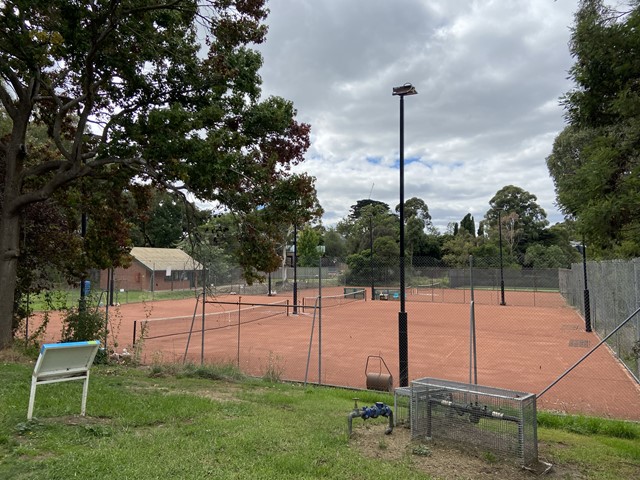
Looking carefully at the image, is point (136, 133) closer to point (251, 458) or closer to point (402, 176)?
point (402, 176)

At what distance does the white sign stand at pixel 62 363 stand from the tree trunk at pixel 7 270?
19.4ft

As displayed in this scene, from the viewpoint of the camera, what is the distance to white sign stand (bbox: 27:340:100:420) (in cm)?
567

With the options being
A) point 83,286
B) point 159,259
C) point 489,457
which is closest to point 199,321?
point 83,286

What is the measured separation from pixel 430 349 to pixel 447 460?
40.3ft

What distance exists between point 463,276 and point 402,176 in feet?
130

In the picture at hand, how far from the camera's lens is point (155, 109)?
10211 millimetres

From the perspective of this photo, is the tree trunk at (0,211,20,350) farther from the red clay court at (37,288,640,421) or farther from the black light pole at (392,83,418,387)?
the black light pole at (392,83,418,387)

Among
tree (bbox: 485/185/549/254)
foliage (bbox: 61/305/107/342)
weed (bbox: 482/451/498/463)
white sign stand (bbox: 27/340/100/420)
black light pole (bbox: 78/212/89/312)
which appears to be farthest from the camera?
tree (bbox: 485/185/549/254)

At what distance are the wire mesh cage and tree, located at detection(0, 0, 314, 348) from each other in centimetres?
600

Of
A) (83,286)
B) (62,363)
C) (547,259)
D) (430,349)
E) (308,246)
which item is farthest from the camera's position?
(308,246)

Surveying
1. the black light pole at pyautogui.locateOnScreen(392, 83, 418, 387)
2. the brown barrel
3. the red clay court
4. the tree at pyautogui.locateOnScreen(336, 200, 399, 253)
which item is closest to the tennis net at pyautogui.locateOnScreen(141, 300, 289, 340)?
the red clay court

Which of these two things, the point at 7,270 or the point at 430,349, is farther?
the point at 430,349

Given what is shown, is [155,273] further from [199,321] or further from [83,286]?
[83,286]

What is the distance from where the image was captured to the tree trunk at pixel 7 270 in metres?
10.8
